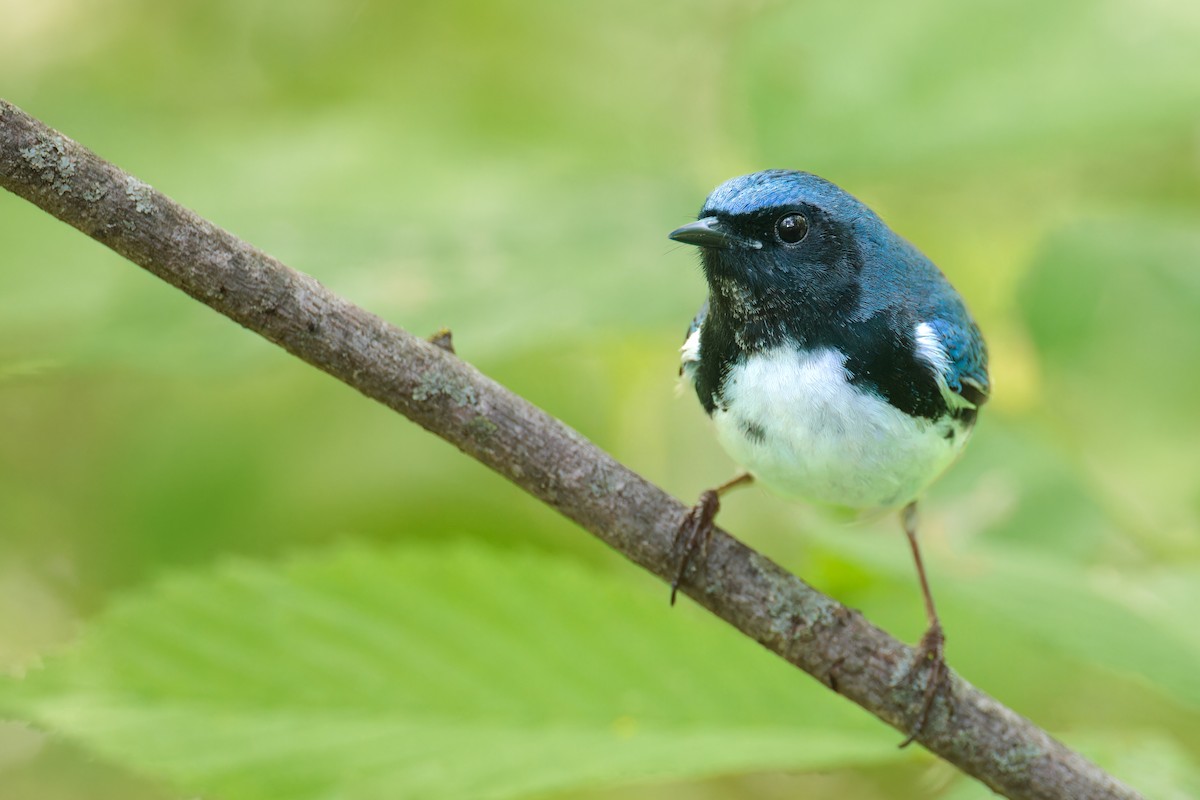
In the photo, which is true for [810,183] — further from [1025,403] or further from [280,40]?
[280,40]

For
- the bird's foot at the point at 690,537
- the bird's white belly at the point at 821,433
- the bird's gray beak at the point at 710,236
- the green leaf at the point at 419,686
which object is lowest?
the green leaf at the point at 419,686

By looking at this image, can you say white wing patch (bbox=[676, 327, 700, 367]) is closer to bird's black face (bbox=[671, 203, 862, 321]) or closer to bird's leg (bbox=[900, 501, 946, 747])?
bird's black face (bbox=[671, 203, 862, 321])

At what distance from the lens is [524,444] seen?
2424 mm

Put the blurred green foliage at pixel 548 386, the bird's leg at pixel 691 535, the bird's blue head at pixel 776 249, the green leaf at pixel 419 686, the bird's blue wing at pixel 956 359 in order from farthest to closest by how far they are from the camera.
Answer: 1. the bird's blue head at pixel 776 249
2. the bird's blue wing at pixel 956 359
3. the blurred green foliage at pixel 548 386
4. the green leaf at pixel 419 686
5. the bird's leg at pixel 691 535

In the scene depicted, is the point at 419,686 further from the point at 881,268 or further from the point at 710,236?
the point at 881,268

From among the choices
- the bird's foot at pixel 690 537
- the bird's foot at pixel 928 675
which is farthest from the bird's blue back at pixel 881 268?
the bird's foot at pixel 690 537

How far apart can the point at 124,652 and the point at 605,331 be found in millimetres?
1522

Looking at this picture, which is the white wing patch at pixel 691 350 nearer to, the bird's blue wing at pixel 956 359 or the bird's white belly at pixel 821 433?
the bird's white belly at pixel 821 433

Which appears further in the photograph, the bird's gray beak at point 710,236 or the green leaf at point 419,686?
the bird's gray beak at point 710,236

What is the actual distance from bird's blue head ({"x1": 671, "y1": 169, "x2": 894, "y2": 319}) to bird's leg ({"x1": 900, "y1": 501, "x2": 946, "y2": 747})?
2.35 feet

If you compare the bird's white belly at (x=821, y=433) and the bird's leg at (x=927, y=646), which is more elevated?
the bird's white belly at (x=821, y=433)

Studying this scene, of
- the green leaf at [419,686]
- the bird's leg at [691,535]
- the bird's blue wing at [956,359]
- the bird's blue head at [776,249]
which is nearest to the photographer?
the bird's leg at [691,535]

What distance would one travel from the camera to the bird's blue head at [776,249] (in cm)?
321

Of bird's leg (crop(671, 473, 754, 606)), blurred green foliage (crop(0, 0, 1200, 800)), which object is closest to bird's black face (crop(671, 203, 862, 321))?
blurred green foliage (crop(0, 0, 1200, 800))
